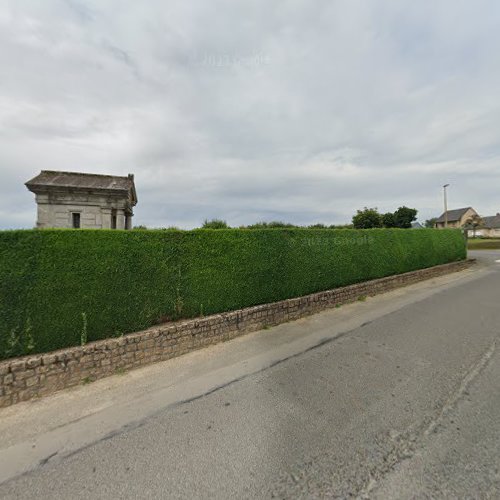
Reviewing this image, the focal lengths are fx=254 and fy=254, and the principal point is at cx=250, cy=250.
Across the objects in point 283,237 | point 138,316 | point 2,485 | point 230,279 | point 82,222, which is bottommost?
point 2,485

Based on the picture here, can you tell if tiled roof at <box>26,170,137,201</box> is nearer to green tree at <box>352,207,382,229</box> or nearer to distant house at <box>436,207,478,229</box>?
green tree at <box>352,207,382,229</box>

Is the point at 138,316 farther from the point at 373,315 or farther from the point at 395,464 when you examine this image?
the point at 373,315

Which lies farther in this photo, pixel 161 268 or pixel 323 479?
pixel 161 268

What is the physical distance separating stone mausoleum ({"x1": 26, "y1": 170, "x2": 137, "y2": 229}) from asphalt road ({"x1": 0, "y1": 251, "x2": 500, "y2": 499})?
518 inches

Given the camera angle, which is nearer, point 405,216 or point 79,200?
point 79,200

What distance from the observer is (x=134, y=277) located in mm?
4605

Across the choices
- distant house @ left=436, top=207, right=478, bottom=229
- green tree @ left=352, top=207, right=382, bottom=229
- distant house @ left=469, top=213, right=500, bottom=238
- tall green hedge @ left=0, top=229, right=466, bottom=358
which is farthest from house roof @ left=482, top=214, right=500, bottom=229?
tall green hedge @ left=0, top=229, right=466, bottom=358

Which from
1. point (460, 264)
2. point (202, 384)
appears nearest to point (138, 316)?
point (202, 384)

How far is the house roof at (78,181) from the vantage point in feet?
45.0

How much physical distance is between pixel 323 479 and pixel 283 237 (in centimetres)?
542

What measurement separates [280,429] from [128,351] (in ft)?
8.89

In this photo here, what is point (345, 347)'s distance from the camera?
188 inches

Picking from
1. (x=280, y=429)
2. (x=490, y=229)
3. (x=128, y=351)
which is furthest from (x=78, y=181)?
(x=490, y=229)

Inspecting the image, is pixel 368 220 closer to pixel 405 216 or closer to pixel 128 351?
pixel 405 216
